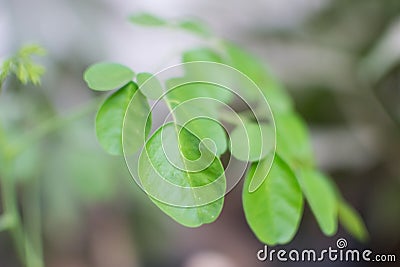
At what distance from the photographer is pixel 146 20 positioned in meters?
0.50

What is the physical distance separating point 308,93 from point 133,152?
1061 millimetres

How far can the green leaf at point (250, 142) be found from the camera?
0.36 metres

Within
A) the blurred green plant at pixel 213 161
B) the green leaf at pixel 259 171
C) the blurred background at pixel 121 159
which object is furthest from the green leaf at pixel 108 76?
the blurred background at pixel 121 159

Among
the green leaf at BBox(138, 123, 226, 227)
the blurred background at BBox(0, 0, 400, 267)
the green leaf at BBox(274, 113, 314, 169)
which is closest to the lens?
the green leaf at BBox(138, 123, 226, 227)

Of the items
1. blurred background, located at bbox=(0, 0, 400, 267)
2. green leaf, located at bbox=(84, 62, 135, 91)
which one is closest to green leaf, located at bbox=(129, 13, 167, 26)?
green leaf, located at bbox=(84, 62, 135, 91)

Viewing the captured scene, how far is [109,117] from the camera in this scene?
348mm

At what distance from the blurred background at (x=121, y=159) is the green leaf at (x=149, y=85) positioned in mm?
485

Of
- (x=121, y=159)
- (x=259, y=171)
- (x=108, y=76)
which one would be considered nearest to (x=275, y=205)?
(x=259, y=171)

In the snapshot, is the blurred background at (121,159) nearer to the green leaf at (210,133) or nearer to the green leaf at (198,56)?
the green leaf at (198,56)

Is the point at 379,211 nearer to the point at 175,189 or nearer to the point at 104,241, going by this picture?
the point at 104,241

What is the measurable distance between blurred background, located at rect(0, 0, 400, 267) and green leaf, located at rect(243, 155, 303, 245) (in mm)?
405

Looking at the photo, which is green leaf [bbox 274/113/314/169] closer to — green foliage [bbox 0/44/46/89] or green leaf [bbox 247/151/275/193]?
green leaf [bbox 247/151/275/193]

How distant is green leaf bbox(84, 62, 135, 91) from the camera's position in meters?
0.36

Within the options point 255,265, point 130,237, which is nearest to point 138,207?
point 130,237
